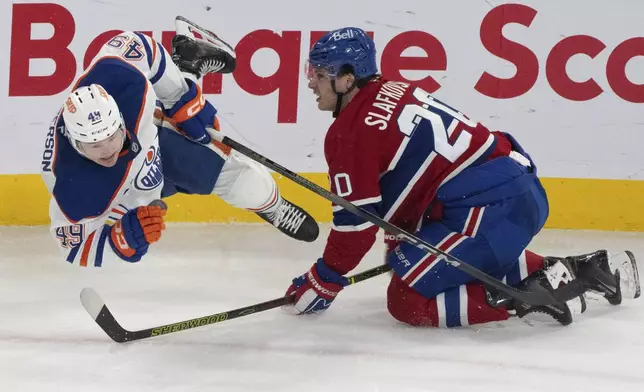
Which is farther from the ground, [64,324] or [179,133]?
[179,133]

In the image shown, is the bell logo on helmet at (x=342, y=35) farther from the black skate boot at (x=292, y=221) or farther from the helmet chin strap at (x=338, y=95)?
the black skate boot at (x=292, y=221)

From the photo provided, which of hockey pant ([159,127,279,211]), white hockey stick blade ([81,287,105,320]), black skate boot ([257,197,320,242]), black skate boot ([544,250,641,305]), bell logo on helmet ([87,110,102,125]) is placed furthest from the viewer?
black skate boot ([257,197,320,242])

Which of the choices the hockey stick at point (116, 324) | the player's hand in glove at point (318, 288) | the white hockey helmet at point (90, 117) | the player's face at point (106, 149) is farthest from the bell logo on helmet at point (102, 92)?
the player's hand in glove at point (318, 288)

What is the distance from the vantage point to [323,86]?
301cm

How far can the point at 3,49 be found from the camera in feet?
13.0

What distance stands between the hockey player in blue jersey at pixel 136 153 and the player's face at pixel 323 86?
39cm

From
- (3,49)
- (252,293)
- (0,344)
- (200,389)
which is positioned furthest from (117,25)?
(200,389)

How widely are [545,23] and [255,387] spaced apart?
2237 millimetres

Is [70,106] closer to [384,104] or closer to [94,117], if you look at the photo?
[94,117]

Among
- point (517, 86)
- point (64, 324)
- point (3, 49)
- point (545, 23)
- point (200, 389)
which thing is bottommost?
point (64, 324)

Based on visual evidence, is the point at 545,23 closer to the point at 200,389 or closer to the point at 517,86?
the point at 517,86

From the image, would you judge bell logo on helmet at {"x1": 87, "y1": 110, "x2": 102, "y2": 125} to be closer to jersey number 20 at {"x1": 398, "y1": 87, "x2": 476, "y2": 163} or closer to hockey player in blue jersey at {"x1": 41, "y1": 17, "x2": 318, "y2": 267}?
hockey player in blue jersey at {"x1": 41, "y1": 17, "x2": 318, "y2": 267}

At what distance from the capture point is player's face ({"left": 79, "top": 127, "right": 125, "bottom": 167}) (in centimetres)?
268

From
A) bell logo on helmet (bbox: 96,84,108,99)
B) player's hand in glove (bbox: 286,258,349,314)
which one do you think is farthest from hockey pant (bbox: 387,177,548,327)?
bell logo on helmet (bbox: 96,84,108,99)
